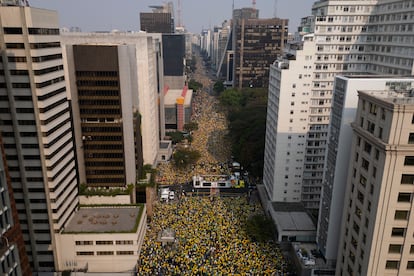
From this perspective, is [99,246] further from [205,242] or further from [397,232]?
[397,232]

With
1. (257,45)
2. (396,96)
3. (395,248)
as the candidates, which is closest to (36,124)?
(396,96)

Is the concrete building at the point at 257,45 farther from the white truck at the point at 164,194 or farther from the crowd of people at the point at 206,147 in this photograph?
the white truck at the point at 164,194

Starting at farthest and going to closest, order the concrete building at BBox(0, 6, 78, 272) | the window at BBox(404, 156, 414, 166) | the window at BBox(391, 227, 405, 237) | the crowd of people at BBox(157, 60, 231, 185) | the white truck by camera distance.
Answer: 1. the crowd of people at BBox(157, 60, 231, 185)
2. the white truck
3. the concrete building at BBox(0, 6, 78, 272)
4. the window at BBox(391, 227, 405, 237)
5. the window at BBox(404, 156, 414, 166)

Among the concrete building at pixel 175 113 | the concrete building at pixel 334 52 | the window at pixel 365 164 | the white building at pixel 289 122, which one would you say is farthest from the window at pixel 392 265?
the concrete building at pixel 175 113

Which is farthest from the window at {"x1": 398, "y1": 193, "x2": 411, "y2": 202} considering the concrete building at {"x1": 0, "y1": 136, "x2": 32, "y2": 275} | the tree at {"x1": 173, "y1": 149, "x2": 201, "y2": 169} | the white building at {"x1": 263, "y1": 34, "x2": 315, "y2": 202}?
the tree at {"x1": 173, "y1": 149, "x2": 201, "y2": 169}

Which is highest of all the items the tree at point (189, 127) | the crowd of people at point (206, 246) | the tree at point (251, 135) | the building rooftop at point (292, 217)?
the tree at point (251, 135)

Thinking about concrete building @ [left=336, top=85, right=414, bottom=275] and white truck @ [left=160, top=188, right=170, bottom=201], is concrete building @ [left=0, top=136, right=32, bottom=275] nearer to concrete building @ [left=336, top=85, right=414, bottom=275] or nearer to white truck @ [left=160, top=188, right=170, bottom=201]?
concrete building @ [left=336, top=85, right=414, bottom=275]
